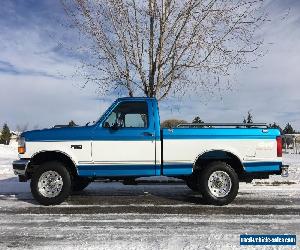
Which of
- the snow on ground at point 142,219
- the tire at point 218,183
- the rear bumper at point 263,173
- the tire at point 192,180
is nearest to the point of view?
the snow on ground at point 142,219

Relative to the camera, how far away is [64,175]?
841cm

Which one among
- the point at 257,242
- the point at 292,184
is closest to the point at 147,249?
the point at 257,242

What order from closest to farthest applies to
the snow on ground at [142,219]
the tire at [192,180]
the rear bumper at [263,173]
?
the snow on ground at [142,219], the rear bumper at [263,173], the tire at [192,180]

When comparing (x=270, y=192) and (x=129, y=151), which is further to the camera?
(x=270, y=192)

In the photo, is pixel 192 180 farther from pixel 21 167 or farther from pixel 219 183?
pixel 21 167

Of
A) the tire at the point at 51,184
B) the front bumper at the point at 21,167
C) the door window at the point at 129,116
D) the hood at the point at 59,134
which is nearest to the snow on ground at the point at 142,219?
the tire at the point at 51,184

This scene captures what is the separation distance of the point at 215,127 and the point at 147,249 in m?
3.83

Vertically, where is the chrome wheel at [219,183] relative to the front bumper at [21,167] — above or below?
below

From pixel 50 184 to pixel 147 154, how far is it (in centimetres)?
208

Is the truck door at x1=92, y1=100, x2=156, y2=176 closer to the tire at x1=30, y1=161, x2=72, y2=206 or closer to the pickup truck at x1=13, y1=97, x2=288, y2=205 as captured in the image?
the pickup truck at x1=13, y1=97, x2=288, y2=205

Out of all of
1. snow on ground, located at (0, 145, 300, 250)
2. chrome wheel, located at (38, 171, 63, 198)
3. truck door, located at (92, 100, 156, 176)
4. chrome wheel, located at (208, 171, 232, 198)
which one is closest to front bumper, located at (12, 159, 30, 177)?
chrome wheel, located at (38, 171, 63, 198)

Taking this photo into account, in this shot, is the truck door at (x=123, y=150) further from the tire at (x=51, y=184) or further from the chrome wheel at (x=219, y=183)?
the chrome wheel at (x=219, y=183)

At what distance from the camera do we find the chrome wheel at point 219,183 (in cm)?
847

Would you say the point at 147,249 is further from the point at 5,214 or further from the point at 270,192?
the point at 270,192
